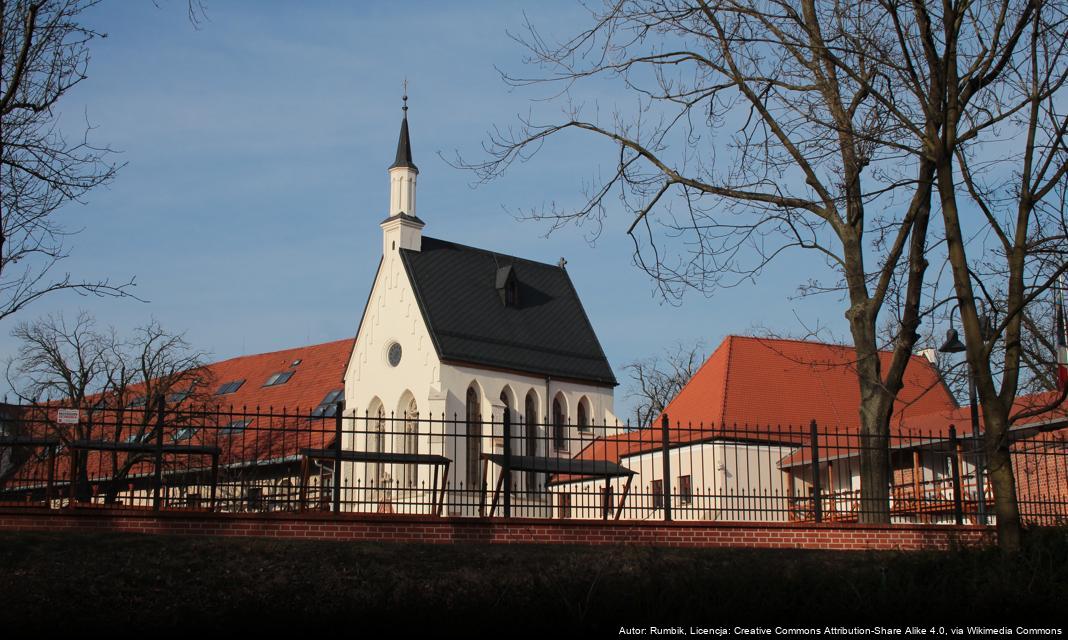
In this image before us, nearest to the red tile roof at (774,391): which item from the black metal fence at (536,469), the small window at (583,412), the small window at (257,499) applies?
the black metal fence at (536,469)

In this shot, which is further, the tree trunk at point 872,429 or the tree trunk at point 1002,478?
the tree trunk at point 872,429

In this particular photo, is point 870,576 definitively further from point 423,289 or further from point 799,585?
point 423,289

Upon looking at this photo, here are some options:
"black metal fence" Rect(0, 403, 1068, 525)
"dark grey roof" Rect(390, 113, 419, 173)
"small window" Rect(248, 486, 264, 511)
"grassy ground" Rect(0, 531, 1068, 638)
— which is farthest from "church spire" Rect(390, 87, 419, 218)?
"grassy ground" Rect(0, 531, 1068, 638)

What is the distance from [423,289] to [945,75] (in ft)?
113

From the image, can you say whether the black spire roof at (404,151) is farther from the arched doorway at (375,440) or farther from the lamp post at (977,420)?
the lamp post at (977,420)

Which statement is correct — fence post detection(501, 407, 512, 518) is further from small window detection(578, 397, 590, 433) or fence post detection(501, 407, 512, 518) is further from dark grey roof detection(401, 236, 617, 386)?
small window detection(578, 397, 590, 433)

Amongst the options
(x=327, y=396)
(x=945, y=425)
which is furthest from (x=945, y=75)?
(x=327, y=396)

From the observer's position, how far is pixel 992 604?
10398mm

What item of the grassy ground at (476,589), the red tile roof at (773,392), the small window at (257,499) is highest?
the red tile roof at (773,392)

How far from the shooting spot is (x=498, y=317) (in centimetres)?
4756

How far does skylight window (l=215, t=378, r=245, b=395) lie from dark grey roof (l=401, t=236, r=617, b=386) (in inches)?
529

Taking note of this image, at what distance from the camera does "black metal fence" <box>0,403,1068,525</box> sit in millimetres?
15570

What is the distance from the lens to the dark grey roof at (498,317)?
148 ft

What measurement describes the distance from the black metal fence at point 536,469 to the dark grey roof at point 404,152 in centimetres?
1146
